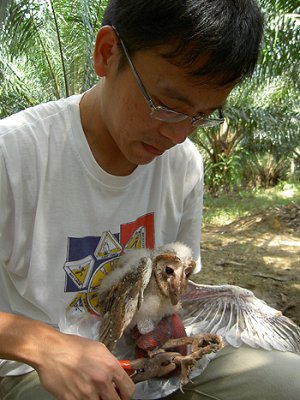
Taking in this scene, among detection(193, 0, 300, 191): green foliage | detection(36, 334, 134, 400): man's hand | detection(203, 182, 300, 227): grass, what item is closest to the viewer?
detection(36, 334, 134, 400): man's hand

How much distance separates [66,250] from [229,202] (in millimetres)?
8004

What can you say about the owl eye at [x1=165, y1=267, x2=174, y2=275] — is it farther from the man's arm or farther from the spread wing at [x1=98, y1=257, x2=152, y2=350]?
the man's arm

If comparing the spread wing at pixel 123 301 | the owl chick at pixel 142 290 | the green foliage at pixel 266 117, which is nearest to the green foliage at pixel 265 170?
the green foliage at pixel 266 117

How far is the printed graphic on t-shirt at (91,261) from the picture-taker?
1.56 meters

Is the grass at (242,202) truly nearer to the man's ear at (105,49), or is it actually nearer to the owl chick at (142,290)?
the owl chick at (142,290)

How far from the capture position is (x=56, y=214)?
1.51 m

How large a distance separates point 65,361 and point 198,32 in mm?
909

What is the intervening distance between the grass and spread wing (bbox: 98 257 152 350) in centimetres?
597

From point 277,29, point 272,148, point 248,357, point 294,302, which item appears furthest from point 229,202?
point 248,357

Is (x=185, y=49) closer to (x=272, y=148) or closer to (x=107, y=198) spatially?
(x=107, y=198)

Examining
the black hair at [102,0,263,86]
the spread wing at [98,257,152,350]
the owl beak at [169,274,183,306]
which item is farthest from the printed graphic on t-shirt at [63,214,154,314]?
the black hair at [102,0,263,86]

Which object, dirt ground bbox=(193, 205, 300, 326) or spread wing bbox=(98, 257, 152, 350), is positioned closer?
spread wing bbox=(98, 257, 152, 350)

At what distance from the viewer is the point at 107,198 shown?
1594 millimetres

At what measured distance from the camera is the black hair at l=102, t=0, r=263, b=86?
46.4 inches
